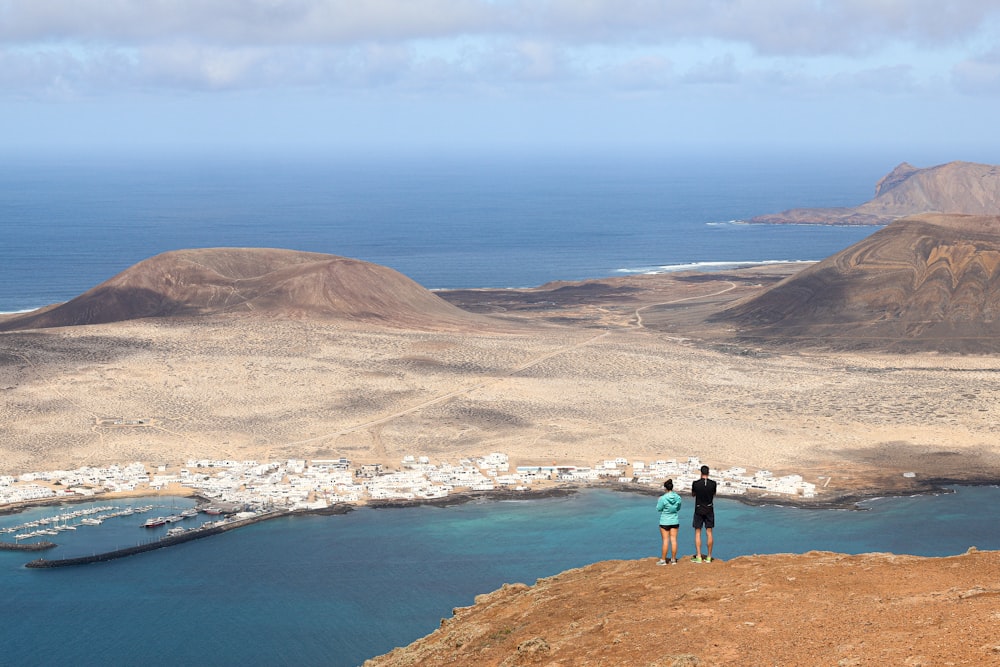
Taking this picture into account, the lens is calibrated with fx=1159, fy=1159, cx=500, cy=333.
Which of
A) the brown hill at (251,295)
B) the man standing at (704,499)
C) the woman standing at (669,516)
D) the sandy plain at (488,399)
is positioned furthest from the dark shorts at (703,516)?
the brown hill at (251,295)

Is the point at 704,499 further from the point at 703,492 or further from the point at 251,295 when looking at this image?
the point at 251,295

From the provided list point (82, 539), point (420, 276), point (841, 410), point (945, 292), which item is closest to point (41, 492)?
point (82, 539)

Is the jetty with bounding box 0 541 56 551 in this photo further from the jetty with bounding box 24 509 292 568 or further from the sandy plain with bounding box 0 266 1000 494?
the sandy plain with bounding box 0 266 1000 494

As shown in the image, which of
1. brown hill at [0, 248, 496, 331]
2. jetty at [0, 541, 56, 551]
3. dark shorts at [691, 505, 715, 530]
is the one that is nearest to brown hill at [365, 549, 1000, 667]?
dark shorts at [691, 505, 715, 530]

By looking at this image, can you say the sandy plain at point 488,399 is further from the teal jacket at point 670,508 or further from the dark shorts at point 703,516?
the teal jacket at point 670,508

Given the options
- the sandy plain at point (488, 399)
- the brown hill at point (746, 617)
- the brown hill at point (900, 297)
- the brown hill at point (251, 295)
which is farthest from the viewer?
the brown hill at point (251, 295)

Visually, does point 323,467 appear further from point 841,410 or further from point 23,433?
point 841,410

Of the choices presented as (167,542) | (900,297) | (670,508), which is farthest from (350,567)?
(900,297)
